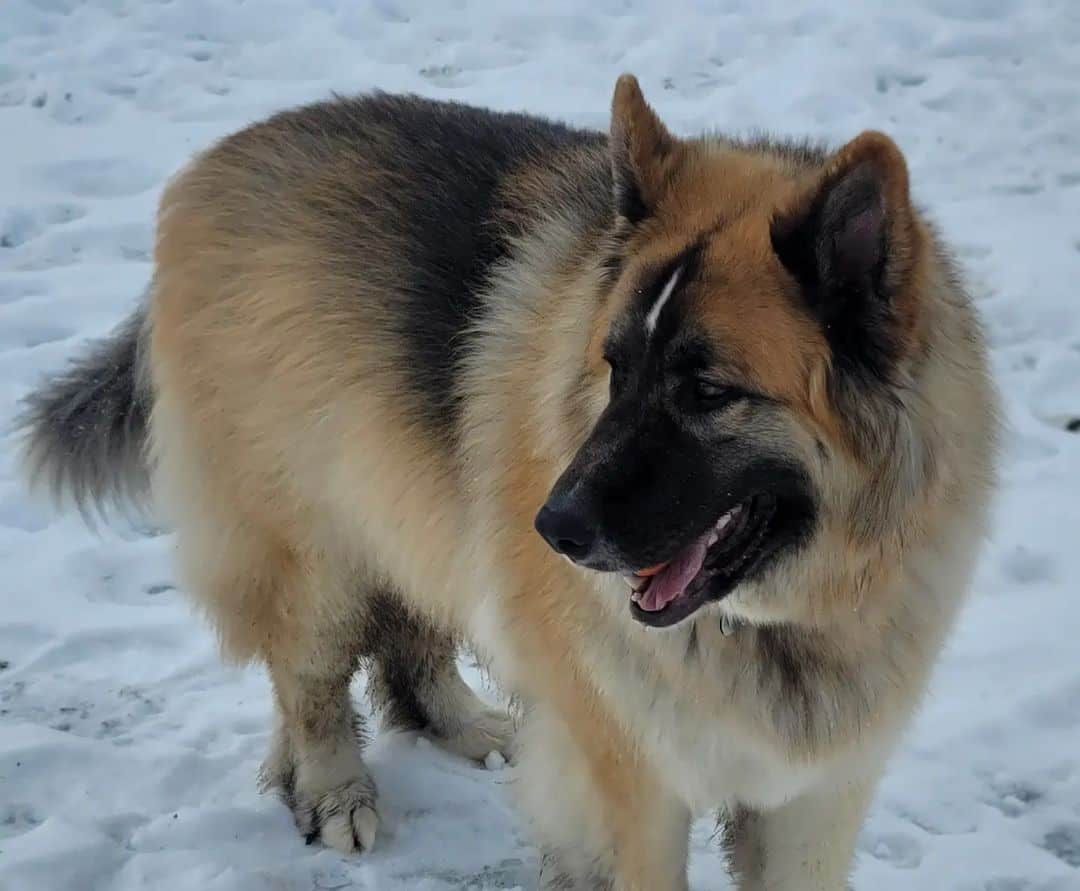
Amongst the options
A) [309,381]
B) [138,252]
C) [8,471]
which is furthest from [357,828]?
[138,252]

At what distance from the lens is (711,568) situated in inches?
84.3

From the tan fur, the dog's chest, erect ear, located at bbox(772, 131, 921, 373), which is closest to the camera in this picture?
erect ear, located at bbox(772, 131, 921, 373)

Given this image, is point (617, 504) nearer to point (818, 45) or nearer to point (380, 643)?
point (380, 643)

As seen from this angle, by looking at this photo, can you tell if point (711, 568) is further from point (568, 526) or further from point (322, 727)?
point (322, 727)

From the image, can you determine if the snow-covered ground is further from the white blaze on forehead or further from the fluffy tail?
the white blaze on forehead

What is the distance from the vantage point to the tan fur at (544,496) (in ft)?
6.93

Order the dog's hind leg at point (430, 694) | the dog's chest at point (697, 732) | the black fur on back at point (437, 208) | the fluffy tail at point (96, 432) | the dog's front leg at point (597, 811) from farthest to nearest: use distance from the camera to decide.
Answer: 1. the dog's hind leg at point (430, 694)
2. the fluffy tail at point (96, 432)
3. the black fur on back at point (437, 208)
4. the dog's front leg at point (597, 811)
5. the dog's chest at point (697, 732)

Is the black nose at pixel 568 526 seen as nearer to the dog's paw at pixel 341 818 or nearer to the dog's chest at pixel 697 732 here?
the dog's chest at pixel 697 732

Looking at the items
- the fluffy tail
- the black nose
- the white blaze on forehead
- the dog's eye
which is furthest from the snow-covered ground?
the white blaze on forehead

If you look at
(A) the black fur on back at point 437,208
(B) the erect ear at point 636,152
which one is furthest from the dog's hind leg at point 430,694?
(B) the erect ear at point 636,152

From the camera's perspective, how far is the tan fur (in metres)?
2.11

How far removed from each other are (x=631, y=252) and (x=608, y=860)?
1.32 m

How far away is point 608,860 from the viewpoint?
273cm

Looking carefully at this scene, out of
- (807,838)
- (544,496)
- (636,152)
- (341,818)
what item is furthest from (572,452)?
(341,818)
